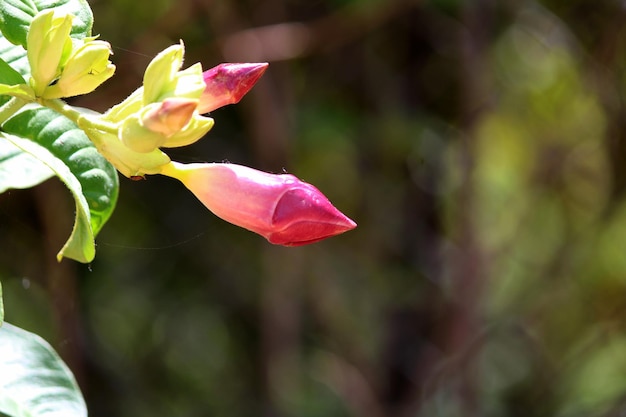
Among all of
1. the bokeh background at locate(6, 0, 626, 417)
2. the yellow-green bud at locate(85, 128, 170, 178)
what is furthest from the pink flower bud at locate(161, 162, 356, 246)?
the bokeh background at locate(6, 0, 626, 417)

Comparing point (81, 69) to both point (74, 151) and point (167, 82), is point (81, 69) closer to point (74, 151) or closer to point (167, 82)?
point (167, 82)

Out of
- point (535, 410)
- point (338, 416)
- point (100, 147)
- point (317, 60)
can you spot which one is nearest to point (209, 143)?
point (317, 60)

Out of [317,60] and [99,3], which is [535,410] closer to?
[317,60]

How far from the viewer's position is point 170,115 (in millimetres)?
621

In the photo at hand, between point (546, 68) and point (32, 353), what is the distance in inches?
106

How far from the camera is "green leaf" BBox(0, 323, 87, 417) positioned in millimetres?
765

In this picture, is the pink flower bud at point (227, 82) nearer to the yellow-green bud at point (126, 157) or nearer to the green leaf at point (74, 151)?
the yellow-green bud at point (126, 157)

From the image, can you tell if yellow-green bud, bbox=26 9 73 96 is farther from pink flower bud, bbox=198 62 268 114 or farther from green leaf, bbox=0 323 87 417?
green leaf, bbox=0 323 87 417

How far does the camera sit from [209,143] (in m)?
2.65

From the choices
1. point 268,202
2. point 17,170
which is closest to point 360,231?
point 17,170

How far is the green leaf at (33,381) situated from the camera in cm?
76

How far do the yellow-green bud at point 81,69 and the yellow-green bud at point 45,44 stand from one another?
0.01 metres

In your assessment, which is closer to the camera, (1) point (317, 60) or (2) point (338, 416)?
(1) point (317, 60)

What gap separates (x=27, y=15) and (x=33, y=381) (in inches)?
13.7
